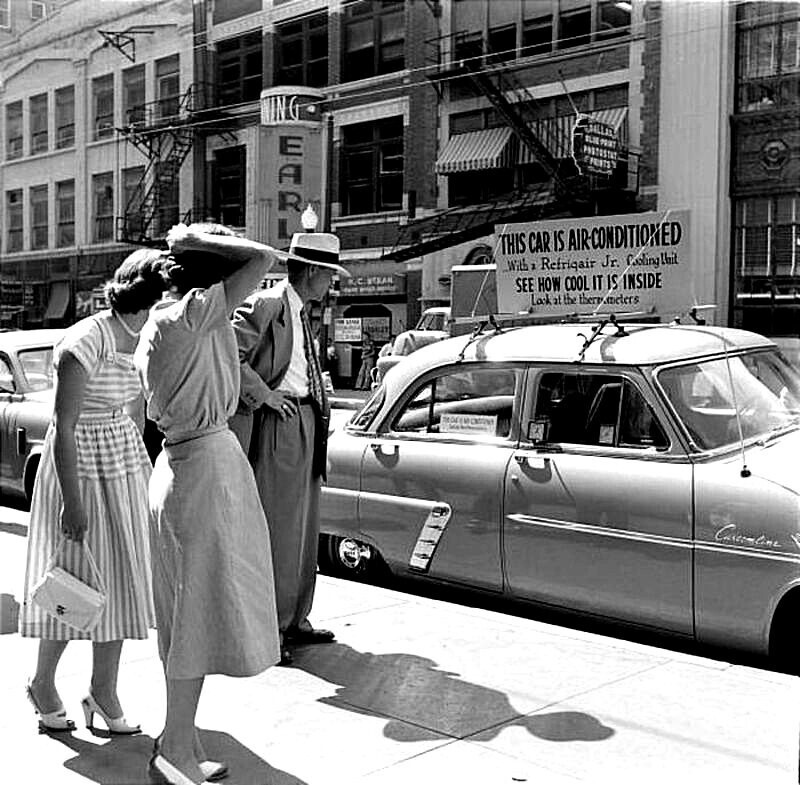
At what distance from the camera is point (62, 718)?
142 inches

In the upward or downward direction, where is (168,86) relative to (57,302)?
upward

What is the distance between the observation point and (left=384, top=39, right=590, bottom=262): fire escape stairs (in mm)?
21844

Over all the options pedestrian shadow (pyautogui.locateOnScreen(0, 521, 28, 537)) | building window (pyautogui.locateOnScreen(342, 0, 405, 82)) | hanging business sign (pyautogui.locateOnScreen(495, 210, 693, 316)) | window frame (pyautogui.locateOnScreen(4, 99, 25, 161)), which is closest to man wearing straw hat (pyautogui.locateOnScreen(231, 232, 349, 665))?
hanging business sign (pyautogui.locateOnScreen(495, 210, 693, 316))

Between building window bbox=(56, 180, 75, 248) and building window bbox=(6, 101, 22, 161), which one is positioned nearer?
building window bbox=(6, 101, 22, 161)

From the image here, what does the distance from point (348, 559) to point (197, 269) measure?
10.4 ft

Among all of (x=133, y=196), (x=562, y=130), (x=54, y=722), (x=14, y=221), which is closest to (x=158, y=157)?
(x=133, y=196)

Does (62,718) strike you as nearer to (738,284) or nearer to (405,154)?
(738,284)

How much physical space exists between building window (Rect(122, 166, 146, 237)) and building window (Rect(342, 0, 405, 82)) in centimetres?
576

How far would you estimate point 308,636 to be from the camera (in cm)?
473

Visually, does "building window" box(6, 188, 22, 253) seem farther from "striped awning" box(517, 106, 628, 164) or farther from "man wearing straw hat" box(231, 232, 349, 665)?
"man wearing straw hat" box(231, 232, 349, 665)

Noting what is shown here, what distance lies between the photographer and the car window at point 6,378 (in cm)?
912

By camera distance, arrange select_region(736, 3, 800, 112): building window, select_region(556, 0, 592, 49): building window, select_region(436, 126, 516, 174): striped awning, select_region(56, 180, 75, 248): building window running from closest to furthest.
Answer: select_region(736, 3, 800, 112): building window
select_region(56, 180, 75, 248): building window
select_region(556, 0, 592, 49): building window
select_region(436, 126, 516, 174): striped awning

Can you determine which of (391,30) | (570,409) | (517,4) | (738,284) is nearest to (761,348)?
(570,409)

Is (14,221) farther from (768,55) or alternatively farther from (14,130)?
(768,55)
